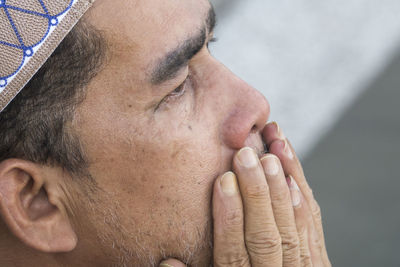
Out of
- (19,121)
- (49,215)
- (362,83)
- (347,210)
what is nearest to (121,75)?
(19,121)

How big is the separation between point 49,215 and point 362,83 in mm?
3184

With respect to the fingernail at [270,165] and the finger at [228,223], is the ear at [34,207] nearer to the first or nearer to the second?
the finger at [228,223]

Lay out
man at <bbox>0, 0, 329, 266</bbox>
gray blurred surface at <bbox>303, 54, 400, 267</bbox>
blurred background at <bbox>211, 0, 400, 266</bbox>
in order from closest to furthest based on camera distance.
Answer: man at <bbox>0, 0, 329, 266</bbox> < gray blurred surface at <bbox>303, 54, 400, 267</bbox> < blurred background at <bbox>211, 0, 400, 266</bbox>

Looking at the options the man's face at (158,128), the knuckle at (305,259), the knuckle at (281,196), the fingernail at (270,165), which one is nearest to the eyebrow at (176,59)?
the man's face at (158,128)

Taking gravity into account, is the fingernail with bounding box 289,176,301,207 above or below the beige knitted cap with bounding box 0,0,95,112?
below

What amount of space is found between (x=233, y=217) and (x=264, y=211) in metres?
0.11

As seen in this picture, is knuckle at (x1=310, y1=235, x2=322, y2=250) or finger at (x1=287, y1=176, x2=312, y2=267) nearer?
finger at (x1=287, y1=176, x2=312, y2=267)

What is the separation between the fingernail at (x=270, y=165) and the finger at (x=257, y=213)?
3 cm

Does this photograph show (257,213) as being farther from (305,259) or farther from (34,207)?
(34,207)

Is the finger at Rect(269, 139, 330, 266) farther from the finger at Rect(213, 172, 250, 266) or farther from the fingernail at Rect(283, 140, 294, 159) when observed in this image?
the finger at Rect(213, 172, 250, 266)

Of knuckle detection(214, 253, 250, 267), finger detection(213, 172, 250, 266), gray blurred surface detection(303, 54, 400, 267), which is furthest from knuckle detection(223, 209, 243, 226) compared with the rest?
gray blurred surface detection(303, 54, 400, 267)

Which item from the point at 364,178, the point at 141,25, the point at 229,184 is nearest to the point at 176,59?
the point at 141,25

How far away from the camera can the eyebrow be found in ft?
5.86

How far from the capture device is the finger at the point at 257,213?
1.90 metres
